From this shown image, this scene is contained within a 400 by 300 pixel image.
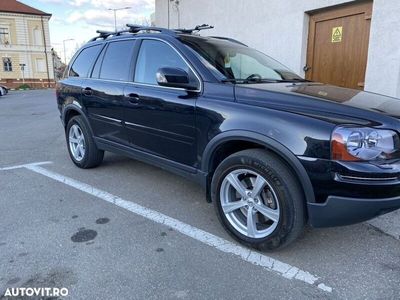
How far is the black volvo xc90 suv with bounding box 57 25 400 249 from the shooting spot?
2.43 m

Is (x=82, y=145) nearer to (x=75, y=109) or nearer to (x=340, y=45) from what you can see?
(x=75, y=109)

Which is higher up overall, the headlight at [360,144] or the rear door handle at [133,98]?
the rear door handle at [133,98]

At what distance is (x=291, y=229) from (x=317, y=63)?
4688mm

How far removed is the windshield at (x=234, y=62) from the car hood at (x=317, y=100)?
1.05ft

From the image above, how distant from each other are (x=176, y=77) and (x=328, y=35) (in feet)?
13.5

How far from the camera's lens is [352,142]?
238cm

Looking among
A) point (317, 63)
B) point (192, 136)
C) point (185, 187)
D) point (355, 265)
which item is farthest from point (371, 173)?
point (317, 63)

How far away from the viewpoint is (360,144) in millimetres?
2398

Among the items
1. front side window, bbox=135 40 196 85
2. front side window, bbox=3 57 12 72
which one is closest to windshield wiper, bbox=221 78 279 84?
front side window, bbox=135 40 196 85

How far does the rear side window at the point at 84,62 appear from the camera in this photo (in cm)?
504

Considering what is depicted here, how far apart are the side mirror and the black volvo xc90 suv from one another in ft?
0.03

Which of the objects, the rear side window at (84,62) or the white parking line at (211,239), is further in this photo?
the rear side window at (84,62)

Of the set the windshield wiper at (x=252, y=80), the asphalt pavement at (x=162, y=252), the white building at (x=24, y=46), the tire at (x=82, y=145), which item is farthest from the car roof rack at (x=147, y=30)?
the white building at (x=24, y=46)
